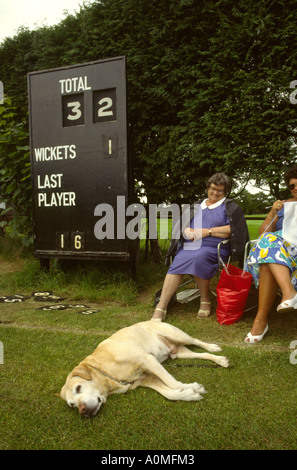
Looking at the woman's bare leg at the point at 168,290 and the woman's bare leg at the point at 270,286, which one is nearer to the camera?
the woman's bare leg at the point at 270,286

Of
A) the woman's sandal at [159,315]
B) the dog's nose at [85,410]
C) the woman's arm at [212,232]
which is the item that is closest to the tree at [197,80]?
the woman's arm at [212,232]

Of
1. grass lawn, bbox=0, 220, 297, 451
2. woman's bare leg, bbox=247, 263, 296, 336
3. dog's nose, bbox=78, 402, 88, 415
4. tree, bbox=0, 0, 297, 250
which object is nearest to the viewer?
grass lawn, bbox=0, 220, 297, 451

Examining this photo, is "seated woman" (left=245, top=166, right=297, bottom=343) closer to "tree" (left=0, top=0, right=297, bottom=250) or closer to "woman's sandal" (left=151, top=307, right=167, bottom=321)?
"woman's sandal" (left=151, top=307, right=167, bottom=321)

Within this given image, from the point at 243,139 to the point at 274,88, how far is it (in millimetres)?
651

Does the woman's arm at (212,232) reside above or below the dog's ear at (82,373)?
above

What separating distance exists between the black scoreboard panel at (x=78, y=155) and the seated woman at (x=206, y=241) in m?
0.96

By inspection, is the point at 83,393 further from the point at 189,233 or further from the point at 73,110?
the point at 73,110

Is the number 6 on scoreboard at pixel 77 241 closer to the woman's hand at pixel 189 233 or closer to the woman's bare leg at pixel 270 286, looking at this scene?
the woman's hand at pixel 189 233

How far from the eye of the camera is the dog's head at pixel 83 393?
221cm

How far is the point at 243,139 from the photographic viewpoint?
4.77 meters

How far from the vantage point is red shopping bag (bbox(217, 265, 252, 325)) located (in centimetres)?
374

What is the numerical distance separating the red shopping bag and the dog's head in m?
1.83

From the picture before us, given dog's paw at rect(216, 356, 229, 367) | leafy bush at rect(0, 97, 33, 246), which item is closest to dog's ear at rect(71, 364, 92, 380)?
dog's paw at rect(216, 356, 229, 367)

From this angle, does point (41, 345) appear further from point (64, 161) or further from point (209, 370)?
point (64, 161)
